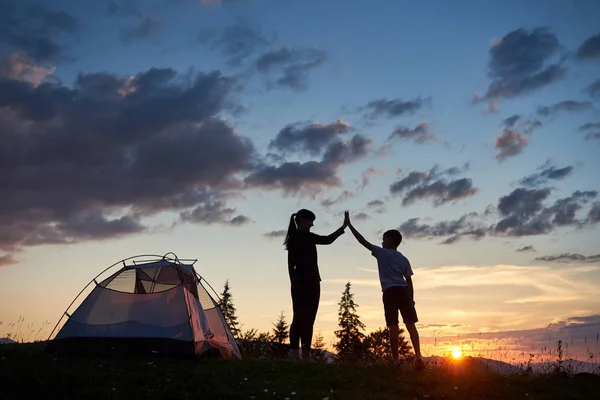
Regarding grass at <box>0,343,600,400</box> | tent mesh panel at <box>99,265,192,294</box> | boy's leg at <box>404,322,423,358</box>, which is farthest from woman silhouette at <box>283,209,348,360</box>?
tent mesh panel at <box>99,265,192,294</box>

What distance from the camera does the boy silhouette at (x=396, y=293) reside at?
40.0 feet

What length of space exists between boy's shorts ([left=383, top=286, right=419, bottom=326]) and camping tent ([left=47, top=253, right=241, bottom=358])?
509 cm

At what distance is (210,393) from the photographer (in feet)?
34.8

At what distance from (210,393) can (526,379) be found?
6.60 meters

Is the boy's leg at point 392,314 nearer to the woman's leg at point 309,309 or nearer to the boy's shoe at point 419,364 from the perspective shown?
the boy's shoe at point 419,364

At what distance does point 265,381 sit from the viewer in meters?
11.6

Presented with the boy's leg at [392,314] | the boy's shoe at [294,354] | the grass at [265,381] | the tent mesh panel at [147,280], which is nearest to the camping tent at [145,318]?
the tent mesh panel at [147,280]

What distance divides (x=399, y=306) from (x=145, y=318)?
22.0 feet

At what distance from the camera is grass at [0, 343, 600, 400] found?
10.7 meters

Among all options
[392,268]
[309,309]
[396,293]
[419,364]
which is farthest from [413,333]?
[309,309]

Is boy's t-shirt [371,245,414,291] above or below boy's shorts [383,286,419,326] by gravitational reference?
above

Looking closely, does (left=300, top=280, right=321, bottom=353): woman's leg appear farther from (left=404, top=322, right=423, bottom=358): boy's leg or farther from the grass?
(left=404, top=322, right=423, bottom=358): boy's leg

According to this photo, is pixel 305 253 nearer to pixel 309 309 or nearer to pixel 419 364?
pixel 309 309

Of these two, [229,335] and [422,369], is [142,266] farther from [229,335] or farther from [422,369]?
[422,369]
